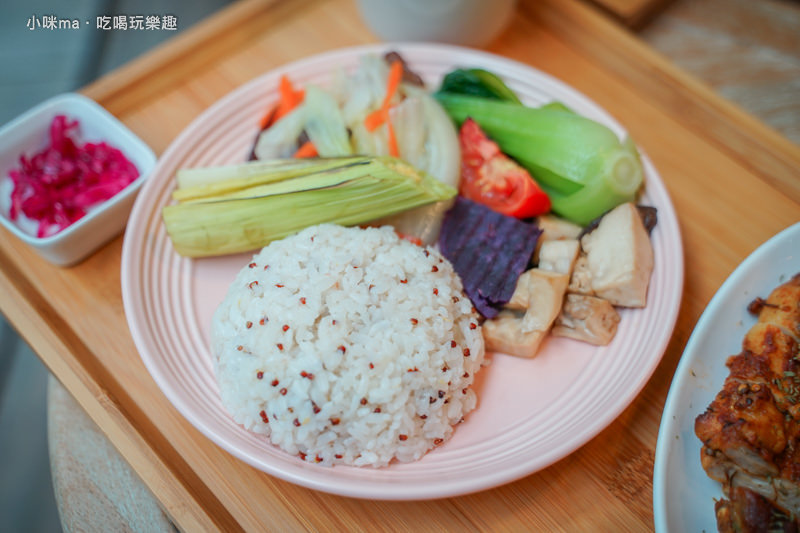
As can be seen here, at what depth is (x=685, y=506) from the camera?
182 cm

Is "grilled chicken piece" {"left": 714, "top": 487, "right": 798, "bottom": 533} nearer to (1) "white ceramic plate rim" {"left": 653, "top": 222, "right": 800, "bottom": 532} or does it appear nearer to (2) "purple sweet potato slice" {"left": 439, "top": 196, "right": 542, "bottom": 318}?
(1) "white ceramic plate rim" {"left": 653, "top": 222, "right": 800, "bottom": 532}

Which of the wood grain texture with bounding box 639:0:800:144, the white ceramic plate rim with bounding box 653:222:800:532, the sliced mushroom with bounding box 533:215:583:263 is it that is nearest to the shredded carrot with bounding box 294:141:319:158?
the sliced mushroom with bounding box 533:215:583:263

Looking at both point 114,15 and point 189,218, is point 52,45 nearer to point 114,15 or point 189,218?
point 114,15

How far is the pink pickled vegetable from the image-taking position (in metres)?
2.53

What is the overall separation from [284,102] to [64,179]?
970 millimetres

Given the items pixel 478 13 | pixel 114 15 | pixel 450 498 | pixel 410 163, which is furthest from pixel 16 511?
pixel 478 13

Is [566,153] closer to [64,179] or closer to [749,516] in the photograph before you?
[749,516]

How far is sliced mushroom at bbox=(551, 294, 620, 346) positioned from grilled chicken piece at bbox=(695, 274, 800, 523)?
1.37ft

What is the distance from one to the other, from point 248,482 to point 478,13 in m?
2.27

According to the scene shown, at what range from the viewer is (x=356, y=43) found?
11.0ft

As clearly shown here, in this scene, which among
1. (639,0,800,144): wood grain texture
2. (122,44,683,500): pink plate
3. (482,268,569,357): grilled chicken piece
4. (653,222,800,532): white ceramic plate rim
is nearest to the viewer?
(653,222,800,532): white ceramic plate rim

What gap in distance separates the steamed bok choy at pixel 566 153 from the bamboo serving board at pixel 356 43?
454mm

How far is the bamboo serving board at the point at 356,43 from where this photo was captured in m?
2.04

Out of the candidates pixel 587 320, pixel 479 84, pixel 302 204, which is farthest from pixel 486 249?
pixel 479 84
